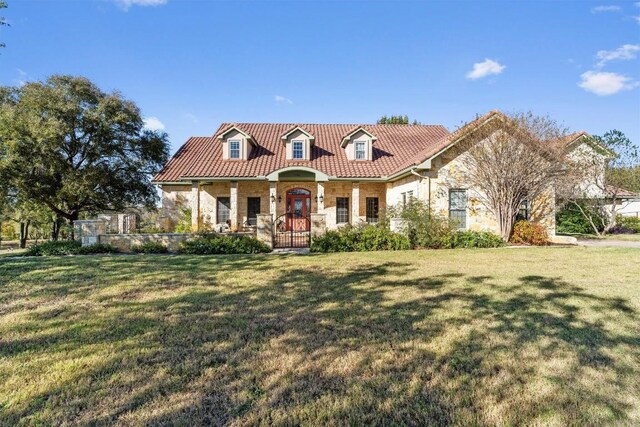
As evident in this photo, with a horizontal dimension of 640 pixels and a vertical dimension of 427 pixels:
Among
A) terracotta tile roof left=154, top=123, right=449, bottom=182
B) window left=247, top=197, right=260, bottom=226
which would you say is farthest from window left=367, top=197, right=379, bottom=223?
window left=247, top=197, right=260, bottom=226

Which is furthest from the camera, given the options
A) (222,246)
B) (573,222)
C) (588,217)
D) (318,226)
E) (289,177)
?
(573,222)

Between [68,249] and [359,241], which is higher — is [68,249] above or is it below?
below

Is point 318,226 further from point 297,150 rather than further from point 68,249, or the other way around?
point 68,249

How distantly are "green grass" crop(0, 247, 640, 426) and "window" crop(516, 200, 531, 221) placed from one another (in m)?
9.35

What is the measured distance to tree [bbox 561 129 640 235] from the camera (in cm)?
1995

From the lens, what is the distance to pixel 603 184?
20719 mm

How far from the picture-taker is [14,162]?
17.8 meters

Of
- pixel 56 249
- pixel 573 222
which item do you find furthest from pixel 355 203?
pixel 573 222

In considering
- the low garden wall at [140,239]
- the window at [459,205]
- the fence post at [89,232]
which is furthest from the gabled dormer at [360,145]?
the fence post at [89,232]

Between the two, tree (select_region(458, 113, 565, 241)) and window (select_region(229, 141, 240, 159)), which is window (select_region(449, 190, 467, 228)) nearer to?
tree (select_region(458, 113, 565, 241))

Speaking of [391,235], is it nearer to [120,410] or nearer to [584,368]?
[584,368]

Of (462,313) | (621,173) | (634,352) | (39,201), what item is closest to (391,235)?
(462,313)

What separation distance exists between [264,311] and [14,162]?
20.3 m

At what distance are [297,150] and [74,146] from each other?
1319cm
